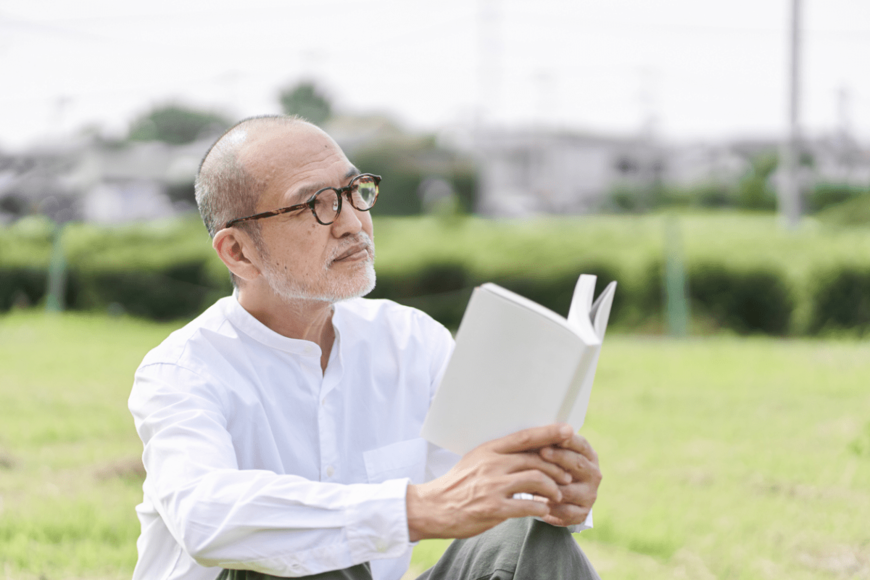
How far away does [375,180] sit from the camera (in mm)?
1935

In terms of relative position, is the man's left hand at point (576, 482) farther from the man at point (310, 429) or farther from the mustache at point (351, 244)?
the mustache at point (351, 244)

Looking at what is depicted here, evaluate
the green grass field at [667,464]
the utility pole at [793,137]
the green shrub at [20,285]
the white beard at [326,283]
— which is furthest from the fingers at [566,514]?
the green shrub at [20,285]

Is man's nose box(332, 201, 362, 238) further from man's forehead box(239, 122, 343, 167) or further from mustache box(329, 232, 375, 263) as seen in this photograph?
man's forehead box(239, 122, 343, 167)

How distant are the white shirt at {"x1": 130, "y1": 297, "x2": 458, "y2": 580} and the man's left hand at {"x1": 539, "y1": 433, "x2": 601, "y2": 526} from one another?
292mm

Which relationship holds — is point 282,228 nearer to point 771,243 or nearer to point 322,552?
point 322,552

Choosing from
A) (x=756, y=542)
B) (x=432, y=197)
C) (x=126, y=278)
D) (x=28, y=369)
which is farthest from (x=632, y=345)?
(x=432, y=197)

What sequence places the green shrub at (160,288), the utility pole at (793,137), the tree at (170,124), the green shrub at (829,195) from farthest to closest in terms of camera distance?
the tree at (170,124) < the green shrub at (829,195) < the utility pole at (793,137) < the green shrub at (160,288)

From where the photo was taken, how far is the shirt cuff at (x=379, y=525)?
1392mm

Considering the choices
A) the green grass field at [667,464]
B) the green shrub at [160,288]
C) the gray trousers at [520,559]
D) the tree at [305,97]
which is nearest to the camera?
the gray trousers at [520,559]

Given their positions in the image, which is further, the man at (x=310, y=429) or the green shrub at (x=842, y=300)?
the green shrub at (x=842, y=300)

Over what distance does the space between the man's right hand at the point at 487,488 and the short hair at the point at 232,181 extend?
70 cm

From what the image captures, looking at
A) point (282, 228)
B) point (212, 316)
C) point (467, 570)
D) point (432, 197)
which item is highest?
point (282, 228)

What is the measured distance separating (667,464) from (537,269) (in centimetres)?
519

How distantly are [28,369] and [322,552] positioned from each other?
20.6ft
